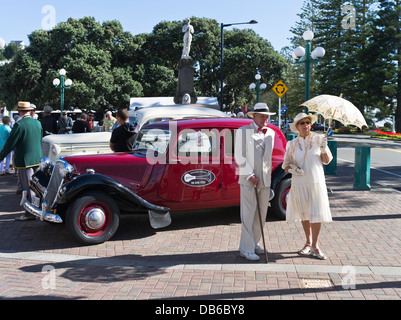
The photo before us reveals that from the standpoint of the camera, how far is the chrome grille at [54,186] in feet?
18.3

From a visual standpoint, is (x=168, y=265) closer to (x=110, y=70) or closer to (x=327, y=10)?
(x=110, y=70)

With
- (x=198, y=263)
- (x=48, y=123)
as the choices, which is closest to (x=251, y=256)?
(x=198, y=263)

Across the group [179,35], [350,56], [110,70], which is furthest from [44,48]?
[350,56]

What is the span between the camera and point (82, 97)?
1364 inches

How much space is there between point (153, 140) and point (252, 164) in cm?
208

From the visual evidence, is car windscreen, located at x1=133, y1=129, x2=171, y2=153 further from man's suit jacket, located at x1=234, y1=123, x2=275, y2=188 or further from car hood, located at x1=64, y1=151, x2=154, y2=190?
man's suit jacket, located at x1=234, y1=123, x2=275, y2=188

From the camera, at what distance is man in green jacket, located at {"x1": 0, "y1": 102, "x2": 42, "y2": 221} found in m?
6.79

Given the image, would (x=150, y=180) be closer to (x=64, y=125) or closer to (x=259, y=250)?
(x=259, y=250)

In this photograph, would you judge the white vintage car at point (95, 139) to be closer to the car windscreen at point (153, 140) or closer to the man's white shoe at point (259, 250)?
the car windscreen at point (153, 140)

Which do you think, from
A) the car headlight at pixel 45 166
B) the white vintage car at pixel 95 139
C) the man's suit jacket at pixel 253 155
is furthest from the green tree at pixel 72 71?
the man's suit jacket at pixel 253 155

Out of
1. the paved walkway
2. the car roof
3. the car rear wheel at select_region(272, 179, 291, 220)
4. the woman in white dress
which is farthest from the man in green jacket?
the woman in white dress

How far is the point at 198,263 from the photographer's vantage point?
4.82m

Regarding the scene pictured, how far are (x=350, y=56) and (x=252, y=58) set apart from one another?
1055 centimetres

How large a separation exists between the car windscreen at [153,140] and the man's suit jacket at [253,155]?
1.58 m
